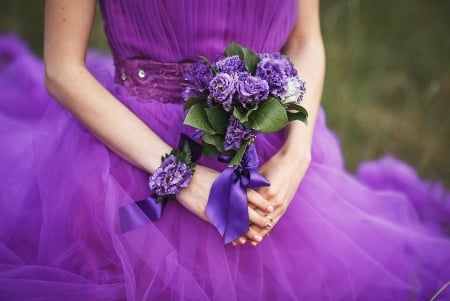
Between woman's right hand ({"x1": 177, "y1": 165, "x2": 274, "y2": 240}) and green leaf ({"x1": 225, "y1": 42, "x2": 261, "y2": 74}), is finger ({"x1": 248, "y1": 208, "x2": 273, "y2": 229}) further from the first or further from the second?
green leaf ({"x1": 225, "y1": 42, "x2": 261, "y2": 74})

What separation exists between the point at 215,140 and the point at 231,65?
0.61 ft

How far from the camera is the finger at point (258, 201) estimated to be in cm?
117

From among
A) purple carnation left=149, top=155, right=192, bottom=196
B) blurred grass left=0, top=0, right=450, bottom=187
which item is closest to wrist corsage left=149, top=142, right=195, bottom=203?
purple carnation left=149, top=155, right=192, bottom=196

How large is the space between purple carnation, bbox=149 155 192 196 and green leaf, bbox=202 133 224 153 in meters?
0.11

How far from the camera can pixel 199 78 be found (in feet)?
3.42

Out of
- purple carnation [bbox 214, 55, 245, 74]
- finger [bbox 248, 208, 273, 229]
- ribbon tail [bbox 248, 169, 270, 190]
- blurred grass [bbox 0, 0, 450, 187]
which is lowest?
blurred grass [bbox 0, 0, 450, 187]

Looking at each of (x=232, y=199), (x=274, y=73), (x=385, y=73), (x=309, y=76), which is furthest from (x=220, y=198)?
A: (x=385, y=73)

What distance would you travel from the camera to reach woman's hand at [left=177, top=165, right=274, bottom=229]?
3.83 feet

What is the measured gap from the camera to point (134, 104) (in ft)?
4.25

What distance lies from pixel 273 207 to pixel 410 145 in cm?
211

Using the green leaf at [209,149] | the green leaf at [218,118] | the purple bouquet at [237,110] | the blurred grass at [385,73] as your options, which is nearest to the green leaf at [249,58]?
the purple bouquet at [237,110]

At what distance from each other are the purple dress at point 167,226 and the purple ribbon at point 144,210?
0.07 ft

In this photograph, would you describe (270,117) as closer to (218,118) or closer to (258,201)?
(218,118)

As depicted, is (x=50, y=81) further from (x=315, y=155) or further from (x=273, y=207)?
(x=315, y=155)
